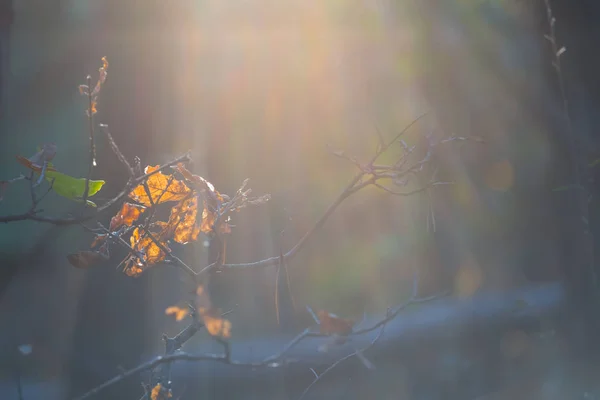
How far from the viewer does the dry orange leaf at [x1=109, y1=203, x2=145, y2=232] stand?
33.3 inches

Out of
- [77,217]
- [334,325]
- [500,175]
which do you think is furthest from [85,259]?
[500,175]

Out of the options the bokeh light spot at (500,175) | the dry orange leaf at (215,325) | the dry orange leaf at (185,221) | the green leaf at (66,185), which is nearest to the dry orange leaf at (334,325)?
the dry orange leaf at (215,325)

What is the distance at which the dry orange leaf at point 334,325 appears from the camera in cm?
68

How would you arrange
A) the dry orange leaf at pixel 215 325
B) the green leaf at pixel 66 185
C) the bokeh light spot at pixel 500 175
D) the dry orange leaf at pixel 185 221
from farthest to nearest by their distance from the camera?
the bokeh light spot at pixel 500 175
the dry orange leaf at pixel 185 221
the green leaf at pixel 66 185
the dry orange leaf at pixel 215 325

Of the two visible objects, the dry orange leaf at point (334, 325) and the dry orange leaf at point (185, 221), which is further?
the dry orange leaf at point (185, 221)

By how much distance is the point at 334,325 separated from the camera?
682 millimetres

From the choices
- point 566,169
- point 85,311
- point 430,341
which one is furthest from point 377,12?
point 85,311

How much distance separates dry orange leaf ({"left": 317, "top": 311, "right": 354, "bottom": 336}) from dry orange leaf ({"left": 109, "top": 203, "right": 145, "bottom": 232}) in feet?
1.22

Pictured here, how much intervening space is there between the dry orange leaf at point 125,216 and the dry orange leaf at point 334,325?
0.37 meters

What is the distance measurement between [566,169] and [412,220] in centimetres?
99

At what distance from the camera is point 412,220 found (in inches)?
123

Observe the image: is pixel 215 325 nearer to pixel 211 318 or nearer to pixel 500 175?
pixel 211 318

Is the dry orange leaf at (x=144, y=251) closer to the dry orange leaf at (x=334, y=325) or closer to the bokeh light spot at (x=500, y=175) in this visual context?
the dry orange leaf at (x=334, y=325)

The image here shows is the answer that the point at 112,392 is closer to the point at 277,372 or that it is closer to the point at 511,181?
the point at 277,372
